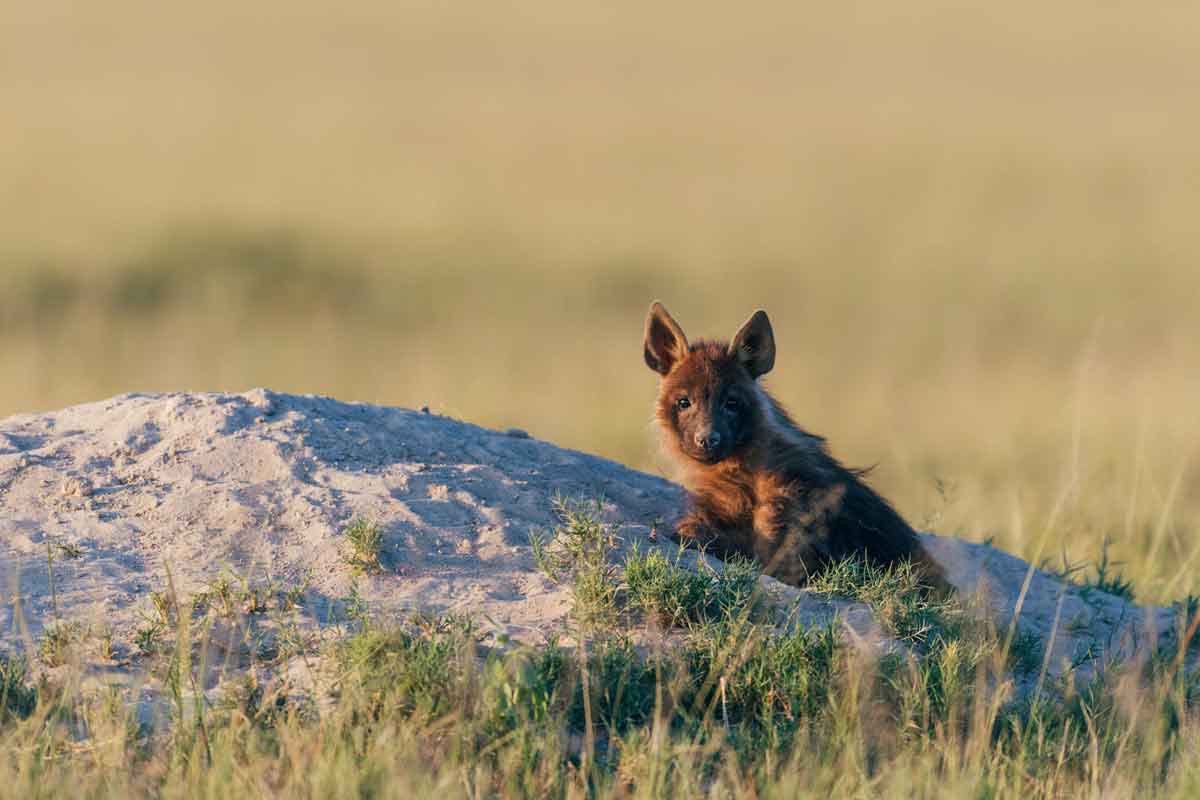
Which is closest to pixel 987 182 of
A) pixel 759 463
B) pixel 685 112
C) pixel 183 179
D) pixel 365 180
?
pixel 685 112

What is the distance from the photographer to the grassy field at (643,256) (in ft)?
47.1

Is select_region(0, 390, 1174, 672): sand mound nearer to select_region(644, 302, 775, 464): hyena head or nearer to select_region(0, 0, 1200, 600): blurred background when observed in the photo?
select_region(644, 302, 775, 464): hyena head

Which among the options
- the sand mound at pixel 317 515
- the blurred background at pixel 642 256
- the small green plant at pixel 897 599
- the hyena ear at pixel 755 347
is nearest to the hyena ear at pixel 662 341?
the hyena ear at pixel 755 347

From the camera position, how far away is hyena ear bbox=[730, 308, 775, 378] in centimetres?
707

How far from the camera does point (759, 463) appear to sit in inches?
274

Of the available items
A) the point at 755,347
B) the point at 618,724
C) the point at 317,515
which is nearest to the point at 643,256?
the point at 755,347

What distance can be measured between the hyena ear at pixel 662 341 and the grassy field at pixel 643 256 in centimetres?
178

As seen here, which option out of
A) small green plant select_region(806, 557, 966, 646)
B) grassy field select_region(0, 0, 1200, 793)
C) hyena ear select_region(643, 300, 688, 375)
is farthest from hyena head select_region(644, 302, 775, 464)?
grassy field select_region(0, 0, 1200, 793)

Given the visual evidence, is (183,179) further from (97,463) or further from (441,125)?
(97,463)

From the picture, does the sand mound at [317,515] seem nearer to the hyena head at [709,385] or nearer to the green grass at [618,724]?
the green grass at [618,724]

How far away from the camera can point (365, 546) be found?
241 inches

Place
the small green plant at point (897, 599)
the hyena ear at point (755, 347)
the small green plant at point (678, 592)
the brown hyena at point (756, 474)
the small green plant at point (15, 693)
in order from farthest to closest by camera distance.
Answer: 1. the hyena ear at point (755, 347)
2. the brown hyena at point (756, 474)
3. the small green plant at point (897, 599)
4. the small green plant at point (678, 592)
5. the small green plant at point (15, 693)

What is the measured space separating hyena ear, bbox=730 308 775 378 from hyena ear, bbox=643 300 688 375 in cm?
24

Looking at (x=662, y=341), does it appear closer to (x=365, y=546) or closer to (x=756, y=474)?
(x=756, y=474)
